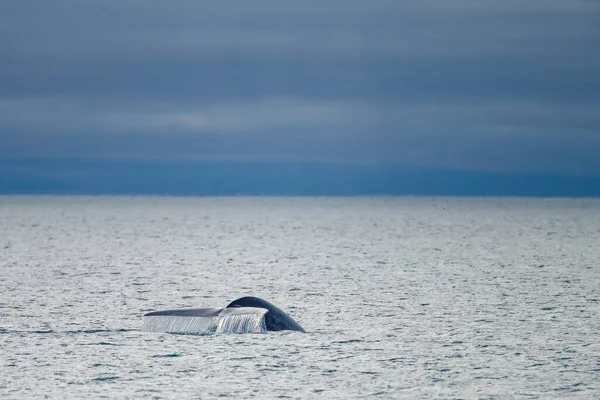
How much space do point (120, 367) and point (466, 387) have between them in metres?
6.94

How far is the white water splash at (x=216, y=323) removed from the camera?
2345cm

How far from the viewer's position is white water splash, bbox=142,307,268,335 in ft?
76.9

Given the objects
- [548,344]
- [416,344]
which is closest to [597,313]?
[548,344]

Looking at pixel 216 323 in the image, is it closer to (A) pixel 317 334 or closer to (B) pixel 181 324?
(B) pixel 181 324

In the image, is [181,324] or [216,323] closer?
[216,323]

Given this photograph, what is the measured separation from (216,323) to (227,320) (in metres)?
0.29

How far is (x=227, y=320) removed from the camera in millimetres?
23531

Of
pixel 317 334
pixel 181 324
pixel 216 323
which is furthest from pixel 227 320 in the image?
pixel 317 334

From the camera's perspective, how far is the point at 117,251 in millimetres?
60719

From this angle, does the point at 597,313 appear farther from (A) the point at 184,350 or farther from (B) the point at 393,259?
(B) the point at 393,259

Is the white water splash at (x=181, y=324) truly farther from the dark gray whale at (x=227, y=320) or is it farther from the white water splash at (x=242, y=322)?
the white water splash at (x=242, y=322)

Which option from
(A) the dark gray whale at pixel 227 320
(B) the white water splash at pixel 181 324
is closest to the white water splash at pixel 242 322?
(A) the dark gray whale at pixel 227 320

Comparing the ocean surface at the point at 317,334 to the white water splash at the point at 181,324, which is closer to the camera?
the ocean surface at the point at 317,334

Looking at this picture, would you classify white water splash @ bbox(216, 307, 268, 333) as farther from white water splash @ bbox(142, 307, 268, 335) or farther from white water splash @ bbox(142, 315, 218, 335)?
white water splash @ bbox(142, 315, 218, 335)
